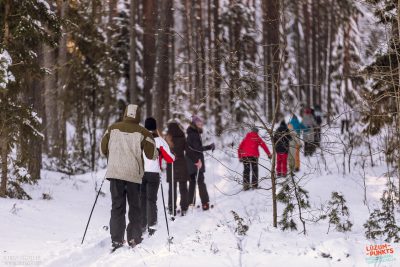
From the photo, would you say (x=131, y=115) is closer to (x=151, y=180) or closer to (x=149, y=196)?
(x=151, y=180)

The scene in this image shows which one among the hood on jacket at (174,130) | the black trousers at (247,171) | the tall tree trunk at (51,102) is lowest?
the black trousers at (247,171)

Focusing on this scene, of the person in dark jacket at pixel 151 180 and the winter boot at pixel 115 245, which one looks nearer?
the winter boot at pixel 115 245

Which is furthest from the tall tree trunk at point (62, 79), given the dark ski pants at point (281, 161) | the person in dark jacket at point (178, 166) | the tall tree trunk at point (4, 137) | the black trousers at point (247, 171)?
the person in dark jacket at point (178, 166)

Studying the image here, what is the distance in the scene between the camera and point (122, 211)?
789cm

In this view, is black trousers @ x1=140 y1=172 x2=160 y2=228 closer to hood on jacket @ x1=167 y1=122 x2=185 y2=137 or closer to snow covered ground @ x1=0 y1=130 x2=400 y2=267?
snow covered ground @ x1=0 y1=130 x2=400 y2=267

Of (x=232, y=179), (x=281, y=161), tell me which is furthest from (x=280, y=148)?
(x=232, y=179)

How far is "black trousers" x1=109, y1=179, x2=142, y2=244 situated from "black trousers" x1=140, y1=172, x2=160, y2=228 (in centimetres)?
133

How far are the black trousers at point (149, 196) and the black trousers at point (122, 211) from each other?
1.33m

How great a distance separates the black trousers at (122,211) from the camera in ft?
25.6

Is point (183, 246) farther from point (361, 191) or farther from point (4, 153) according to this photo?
point (361, 191)

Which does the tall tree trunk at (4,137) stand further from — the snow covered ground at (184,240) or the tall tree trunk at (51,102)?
the tall tree trunk at (51,102)

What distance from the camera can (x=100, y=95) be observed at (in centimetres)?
2527

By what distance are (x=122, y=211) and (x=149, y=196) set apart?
5.48 feet

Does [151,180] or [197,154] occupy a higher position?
[197,154]
